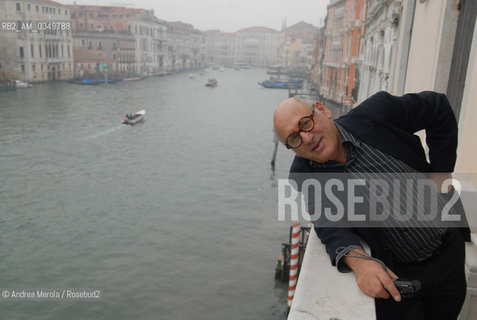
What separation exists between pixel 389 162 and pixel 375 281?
38 centimetres

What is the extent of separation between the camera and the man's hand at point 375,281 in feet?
3.83

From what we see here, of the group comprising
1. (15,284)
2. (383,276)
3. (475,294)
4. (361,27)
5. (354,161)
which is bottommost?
(15,284)

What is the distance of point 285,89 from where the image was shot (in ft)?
177

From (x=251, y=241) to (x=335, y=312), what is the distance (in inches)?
362

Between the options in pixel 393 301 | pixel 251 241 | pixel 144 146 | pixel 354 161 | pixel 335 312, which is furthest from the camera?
pixel 144 146

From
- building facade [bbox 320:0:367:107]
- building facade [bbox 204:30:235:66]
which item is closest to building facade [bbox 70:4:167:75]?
building facade [bbox 320:0:367:107]

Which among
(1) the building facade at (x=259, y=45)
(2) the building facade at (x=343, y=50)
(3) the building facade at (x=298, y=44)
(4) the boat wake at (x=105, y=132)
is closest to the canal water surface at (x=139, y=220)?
(4) the boat wake at (x=105, y=132)

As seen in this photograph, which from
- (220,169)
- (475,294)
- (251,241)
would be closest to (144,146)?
(220,169)

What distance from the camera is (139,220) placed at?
11359 mm

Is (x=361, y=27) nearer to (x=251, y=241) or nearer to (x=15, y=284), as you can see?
(x=251, y=241)

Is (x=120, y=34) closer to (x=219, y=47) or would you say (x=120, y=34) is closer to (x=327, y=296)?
(x=219, y=47)

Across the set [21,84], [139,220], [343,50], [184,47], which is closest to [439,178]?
[139,220]

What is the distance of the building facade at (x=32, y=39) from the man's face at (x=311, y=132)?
137 feet

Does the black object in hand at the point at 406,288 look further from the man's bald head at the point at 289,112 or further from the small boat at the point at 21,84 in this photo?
the small boat at the point at 21,84
